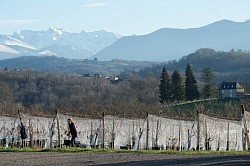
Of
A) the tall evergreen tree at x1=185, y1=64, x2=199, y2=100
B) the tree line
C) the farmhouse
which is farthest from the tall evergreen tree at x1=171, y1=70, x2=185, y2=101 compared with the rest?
the farmhouse

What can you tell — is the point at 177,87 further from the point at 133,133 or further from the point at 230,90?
the point at 133,133

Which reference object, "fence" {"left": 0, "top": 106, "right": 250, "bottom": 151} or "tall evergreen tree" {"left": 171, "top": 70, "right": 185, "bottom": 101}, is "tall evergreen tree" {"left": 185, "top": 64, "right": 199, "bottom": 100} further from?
"fence" {"left": 0, "top": 106, "right": 250, "bottom": 151}

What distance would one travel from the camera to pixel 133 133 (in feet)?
105

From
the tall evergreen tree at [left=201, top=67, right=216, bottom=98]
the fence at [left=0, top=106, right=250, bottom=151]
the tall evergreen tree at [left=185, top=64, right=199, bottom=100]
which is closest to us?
the fence at [left=0, top=106, right=250, bottom=151]

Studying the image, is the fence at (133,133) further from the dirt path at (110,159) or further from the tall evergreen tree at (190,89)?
the tall evergreen tree at (190,89)

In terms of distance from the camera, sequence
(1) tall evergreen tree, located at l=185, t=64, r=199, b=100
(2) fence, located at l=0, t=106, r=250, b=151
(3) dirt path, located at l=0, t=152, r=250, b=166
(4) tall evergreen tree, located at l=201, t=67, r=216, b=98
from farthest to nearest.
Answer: (4) tall evergreen tree, located at l=201, t=67, r=216, b=98
(1) tall evergreen tree, located at l=185, t=64, r=199, b=100
(2) fence, located at l=0, t=106, r=250, b=151
(3) dirt path, located at l=0, t=152, r=250, b=166

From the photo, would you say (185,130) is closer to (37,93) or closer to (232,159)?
(232,159)

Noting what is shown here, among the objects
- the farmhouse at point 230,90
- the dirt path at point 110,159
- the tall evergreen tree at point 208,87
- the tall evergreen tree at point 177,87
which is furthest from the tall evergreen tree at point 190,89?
the dirt path at point 110,159

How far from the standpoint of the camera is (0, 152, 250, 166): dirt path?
1862 centimetres

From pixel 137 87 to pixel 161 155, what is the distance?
88.6m

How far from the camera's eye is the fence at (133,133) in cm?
2981

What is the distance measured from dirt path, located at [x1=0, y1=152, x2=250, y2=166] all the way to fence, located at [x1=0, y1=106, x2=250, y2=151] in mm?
6170

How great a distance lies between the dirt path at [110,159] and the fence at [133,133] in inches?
243

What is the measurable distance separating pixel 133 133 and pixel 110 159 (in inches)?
458
